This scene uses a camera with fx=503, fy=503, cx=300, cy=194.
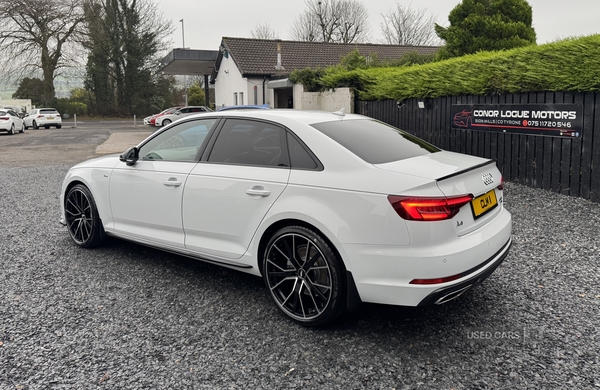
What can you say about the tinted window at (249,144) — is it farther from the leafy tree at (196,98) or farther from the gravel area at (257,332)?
the leafy tree at (196,98)

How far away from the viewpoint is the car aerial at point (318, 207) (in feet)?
10.3

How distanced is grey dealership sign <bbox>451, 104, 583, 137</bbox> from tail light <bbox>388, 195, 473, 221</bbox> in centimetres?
523

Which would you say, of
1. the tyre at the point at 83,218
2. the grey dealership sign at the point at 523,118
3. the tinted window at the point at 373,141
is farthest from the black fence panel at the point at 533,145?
the tyre at the point at 83,218

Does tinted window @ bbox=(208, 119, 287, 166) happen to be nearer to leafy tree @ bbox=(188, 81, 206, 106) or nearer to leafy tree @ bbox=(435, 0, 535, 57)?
leafy tree @ bbox=(435, 0, 535, 57)

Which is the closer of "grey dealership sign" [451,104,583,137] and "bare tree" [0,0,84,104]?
"grey dealership sign" [451,104,583,137]

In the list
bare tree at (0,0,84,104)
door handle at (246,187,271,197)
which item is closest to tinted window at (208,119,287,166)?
door handle at (246,187,271,197)

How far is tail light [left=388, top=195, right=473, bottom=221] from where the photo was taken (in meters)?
3.11

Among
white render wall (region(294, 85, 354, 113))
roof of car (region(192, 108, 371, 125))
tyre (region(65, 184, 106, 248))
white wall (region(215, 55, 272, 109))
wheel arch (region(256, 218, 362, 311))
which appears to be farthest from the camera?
white wall (region(215, 55, 272, 109))

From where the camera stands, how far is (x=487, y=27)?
12398 millimetres

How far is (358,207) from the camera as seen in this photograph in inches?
129

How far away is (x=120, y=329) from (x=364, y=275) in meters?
1.83

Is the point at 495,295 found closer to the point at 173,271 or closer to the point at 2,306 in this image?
the point at 173,271

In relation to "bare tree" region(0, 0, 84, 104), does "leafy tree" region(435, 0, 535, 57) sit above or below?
below

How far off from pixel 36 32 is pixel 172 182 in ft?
156
